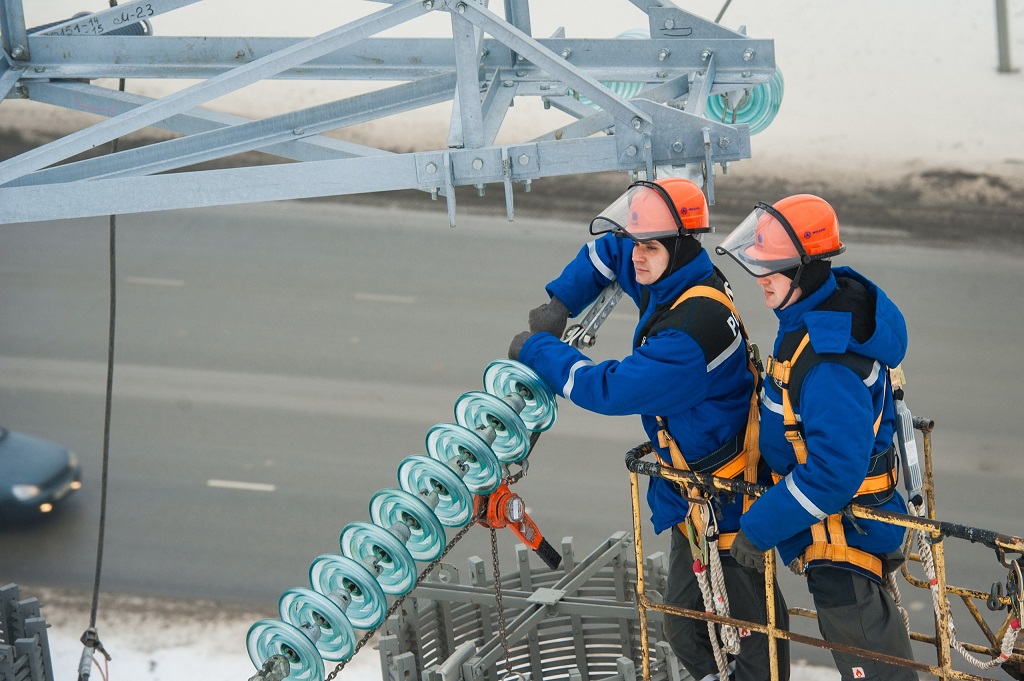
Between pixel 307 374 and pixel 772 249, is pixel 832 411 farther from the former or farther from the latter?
pixel 307 374

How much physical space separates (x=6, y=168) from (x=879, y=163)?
14366 millimetres

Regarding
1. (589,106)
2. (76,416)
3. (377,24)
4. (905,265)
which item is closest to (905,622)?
(377,24)

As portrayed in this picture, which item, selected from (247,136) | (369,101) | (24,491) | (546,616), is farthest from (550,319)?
(24,491)

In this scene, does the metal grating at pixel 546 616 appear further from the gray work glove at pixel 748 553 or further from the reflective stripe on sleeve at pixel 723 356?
the reflective stripe on sleeve at pixel 723 356

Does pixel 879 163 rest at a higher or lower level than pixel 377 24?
lower

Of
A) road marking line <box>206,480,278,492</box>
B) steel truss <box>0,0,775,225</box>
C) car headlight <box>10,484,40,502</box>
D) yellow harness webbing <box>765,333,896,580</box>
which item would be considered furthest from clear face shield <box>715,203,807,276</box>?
car headlight <box>10,484,40,502</box>

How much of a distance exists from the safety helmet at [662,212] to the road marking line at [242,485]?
708 cm

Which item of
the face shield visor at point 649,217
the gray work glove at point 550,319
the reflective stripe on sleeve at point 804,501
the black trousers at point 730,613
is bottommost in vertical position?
the black trousers at point 730,613

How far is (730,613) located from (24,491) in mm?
7857

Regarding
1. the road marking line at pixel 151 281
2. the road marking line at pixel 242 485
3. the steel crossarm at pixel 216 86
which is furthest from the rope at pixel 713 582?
the road marking line at pixel 151 281

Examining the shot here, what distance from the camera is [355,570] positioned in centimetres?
471

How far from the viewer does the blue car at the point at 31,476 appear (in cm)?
1108

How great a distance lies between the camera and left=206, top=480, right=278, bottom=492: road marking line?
11344 millimetres

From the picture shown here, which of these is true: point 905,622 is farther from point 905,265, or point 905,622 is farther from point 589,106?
point 905,265
